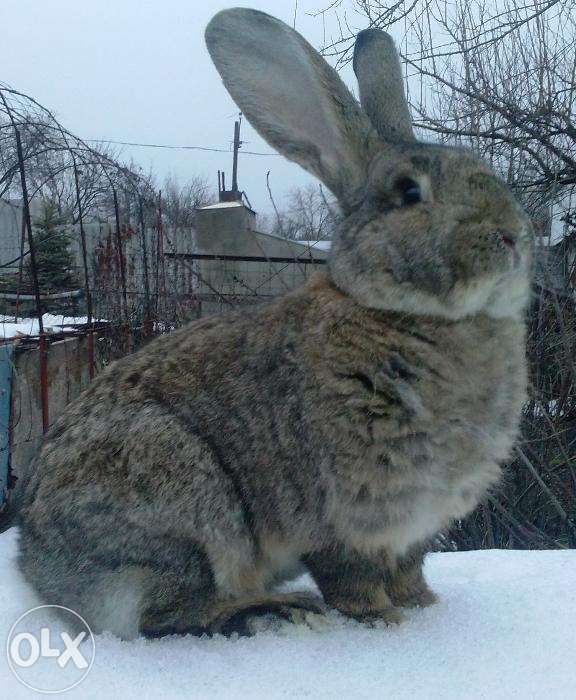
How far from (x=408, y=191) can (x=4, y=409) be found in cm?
386

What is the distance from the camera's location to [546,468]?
4.63 metres

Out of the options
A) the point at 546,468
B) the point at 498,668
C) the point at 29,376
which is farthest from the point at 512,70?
the point at 498,668

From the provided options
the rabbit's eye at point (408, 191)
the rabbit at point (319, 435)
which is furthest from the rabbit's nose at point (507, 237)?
the rabbit's eye at point (408, 191)

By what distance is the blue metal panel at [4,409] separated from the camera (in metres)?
5.04

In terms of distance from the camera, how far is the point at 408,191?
7.06 ft

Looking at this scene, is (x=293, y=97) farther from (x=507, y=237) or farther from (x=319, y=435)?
(x=319, y=435)

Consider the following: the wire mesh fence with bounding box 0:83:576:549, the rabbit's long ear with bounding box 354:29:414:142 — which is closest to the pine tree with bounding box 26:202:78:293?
the wire mesh fence with bounding box 0:83:576:549

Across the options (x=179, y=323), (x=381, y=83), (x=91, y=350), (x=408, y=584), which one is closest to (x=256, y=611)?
(x=408, y=584)

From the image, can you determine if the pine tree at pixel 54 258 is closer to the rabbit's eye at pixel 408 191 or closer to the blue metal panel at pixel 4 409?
the blue metal panel at pixel 4 409

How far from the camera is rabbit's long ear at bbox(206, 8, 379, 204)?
231cm

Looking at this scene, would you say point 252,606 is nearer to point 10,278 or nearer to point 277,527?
point 277,527

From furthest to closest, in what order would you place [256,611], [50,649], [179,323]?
[179,323], [256,611], [50,649]

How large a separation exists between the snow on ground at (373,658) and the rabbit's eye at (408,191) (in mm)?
1243

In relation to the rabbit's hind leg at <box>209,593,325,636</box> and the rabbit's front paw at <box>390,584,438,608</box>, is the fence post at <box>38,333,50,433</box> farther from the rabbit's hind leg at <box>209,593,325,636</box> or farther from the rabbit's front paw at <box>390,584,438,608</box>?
the rabbit's front paw at <box>390,584,438,608</box>
